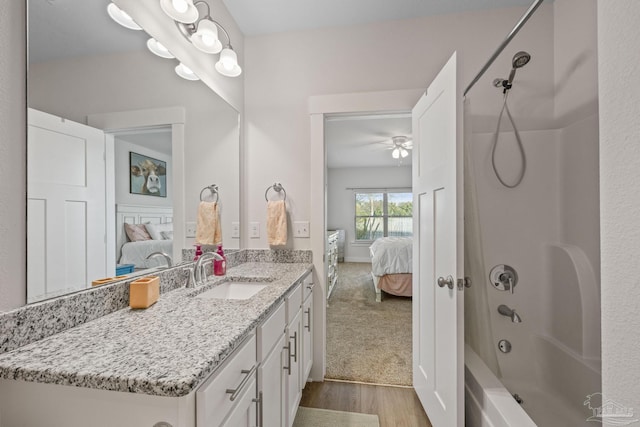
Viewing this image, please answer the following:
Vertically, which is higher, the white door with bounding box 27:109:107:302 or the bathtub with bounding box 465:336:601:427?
the white door with bounding box 27:109:107:302

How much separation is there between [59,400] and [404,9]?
248 centimetres

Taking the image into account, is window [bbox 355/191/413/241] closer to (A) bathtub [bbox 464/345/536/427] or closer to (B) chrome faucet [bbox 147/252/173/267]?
(A) bathtub [bbox 464/345/536/427]

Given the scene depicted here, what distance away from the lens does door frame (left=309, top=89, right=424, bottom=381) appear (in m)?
1.88

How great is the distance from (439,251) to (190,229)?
1.40 metres

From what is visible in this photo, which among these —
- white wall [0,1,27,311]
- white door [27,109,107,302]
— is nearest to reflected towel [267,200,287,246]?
white door [27,109,107,302]

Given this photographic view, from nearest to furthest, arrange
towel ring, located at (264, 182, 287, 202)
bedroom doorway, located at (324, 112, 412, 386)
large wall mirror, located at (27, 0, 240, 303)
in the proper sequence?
large wall mirror, located at (27, 0, 240, 303), towel ring, located at (264, 182, 287, 202), bedroom doorway, located at (324, 112, 412, 386)

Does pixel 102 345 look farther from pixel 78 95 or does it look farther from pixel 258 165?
pixel 258 165

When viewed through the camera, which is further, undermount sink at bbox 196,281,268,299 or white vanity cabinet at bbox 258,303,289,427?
undermount sink at bbox 196,281,268,299

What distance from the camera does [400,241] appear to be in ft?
12.8

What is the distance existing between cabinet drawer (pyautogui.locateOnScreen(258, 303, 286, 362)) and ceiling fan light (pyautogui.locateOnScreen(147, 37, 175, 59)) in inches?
53.5

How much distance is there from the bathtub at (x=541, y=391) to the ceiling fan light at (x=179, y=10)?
224 cm

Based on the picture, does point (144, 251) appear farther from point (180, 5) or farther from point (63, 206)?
point (180, 5)

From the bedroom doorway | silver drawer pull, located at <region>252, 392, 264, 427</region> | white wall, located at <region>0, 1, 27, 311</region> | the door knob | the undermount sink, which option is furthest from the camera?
the bedroom doorway

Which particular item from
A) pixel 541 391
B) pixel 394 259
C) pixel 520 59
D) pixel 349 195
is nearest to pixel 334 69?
pixel 520 59
